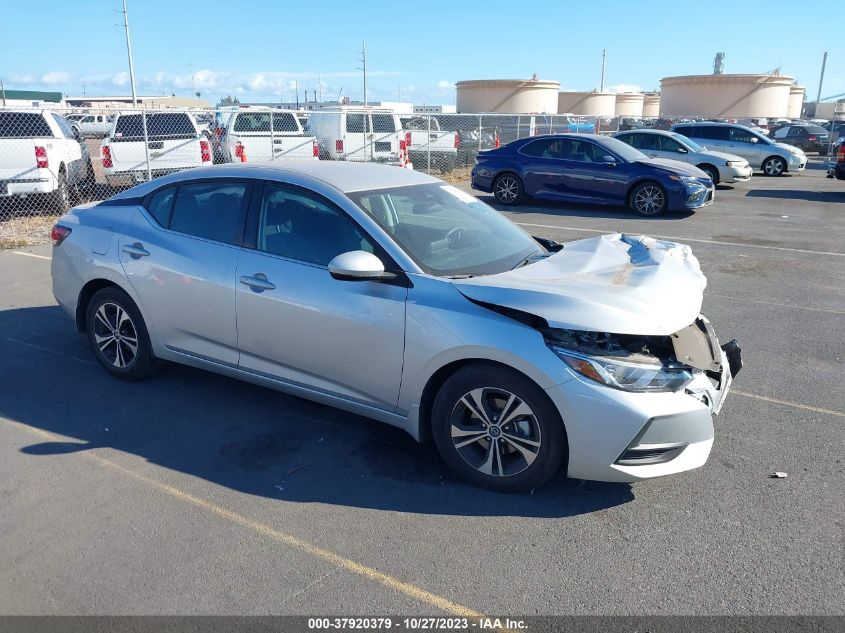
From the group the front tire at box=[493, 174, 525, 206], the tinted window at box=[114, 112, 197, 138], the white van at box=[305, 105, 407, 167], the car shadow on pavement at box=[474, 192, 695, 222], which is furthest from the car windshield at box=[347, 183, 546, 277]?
the white van at box=[305, 105, 407, 167]

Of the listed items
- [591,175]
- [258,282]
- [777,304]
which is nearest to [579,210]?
[591,175]

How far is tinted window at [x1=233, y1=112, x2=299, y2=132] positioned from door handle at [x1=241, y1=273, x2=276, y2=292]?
13.4m

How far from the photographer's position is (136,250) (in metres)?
4.79

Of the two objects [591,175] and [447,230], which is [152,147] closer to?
[591,175]

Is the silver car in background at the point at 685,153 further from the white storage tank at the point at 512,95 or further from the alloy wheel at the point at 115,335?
the white storage tank at the point at 512,95

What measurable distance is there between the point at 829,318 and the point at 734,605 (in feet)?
16.2

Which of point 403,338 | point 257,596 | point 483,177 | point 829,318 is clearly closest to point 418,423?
point 403,338

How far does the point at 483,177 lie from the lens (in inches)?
589

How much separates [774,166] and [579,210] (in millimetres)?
10545

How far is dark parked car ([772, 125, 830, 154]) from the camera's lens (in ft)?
100

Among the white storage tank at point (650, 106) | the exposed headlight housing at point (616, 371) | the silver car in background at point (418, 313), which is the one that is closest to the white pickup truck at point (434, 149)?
the silver car in background at point (418, 313)

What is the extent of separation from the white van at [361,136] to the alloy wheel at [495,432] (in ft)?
53.0

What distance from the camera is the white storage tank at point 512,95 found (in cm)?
4538

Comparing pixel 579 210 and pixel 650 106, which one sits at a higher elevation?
pixel 650 106
